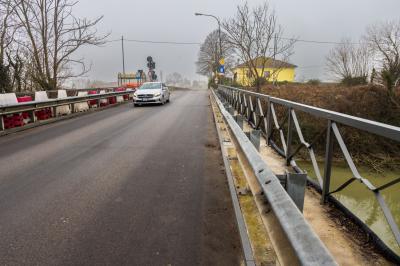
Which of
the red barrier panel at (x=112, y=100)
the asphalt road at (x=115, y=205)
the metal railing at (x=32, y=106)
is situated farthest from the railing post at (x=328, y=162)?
the red barrier panel at (x=112, y=100)

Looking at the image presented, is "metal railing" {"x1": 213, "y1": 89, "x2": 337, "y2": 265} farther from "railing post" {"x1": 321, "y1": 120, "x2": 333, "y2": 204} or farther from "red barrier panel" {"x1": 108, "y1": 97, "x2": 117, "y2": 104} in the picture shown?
"red barrier panel" {"x1": 108, "y1": 97, "x2": 117, "y2": 104}

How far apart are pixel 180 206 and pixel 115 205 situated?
0.86 m

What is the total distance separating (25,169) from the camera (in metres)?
5.92

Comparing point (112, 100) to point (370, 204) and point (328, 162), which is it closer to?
point (370, 204)

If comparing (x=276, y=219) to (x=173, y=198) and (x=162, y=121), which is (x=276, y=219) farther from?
(x=162, y=121)

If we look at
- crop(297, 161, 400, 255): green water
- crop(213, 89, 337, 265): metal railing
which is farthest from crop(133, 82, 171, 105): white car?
crop(213, 89, 337, 265): metal railing

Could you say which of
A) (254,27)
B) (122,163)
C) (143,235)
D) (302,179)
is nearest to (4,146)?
(122,163)

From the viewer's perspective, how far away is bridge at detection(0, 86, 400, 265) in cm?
254

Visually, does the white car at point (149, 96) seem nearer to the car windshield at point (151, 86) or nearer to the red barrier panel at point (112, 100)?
the car windshield at point (151, 86)

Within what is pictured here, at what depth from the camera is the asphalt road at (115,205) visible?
3.08 meters

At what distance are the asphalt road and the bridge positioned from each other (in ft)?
0.05

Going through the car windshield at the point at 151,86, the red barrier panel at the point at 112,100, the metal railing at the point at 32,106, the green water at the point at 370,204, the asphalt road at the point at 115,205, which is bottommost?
the green water at the point at 370,204

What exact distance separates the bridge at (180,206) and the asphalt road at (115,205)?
0.02m

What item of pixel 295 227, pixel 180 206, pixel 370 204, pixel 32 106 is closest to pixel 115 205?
pixel 180 206
